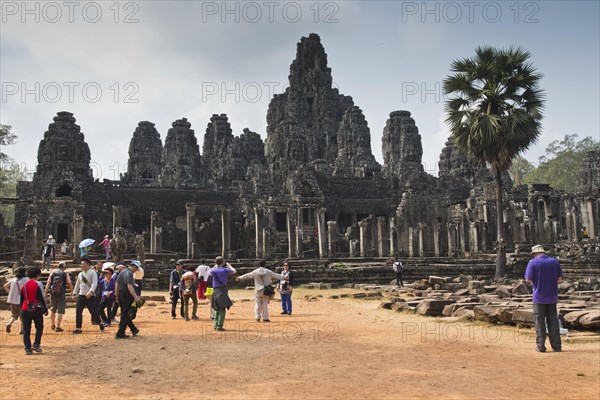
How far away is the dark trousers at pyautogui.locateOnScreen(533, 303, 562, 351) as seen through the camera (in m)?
7.75

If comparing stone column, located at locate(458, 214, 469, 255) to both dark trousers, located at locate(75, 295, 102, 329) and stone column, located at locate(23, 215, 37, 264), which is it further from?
dark trousers, located at locate(75, 295, 102, 329)

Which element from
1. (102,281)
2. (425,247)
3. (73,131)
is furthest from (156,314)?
(73,131)

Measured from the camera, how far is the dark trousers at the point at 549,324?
7.75 meters

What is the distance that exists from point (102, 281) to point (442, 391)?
288 inches

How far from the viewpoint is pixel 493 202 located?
3756 cm

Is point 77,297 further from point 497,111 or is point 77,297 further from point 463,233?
point 463,233

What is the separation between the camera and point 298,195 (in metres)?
40.8

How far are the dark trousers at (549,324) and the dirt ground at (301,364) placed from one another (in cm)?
18

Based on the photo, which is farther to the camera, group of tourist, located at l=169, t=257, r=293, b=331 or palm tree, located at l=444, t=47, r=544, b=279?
palm tree, located at l=444, t=47, r=544, b=279

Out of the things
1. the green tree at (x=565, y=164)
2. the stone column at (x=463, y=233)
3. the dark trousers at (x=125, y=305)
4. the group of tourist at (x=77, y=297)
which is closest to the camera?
the group of tourist at (x=77, y=297)

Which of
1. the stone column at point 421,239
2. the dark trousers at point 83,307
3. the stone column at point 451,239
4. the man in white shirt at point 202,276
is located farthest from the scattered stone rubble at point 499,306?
the stone column at point 451,239

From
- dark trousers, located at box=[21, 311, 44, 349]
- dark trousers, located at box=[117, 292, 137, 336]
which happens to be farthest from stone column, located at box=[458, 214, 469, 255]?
dark trousers, located at box=[21, 311, 44, 349]

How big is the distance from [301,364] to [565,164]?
66322 mm

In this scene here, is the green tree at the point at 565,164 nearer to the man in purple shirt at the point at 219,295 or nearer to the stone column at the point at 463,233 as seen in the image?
the stone column at the point at 463,233
